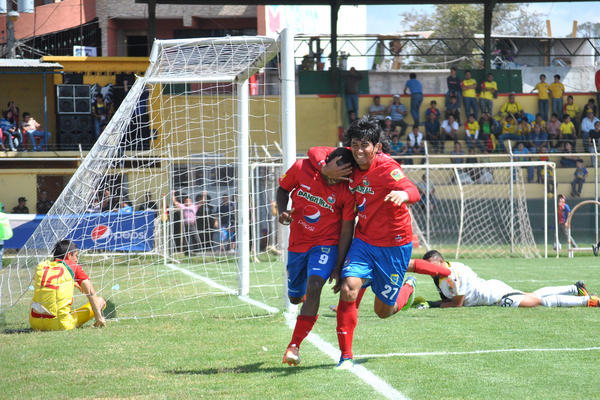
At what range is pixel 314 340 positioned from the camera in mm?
7758

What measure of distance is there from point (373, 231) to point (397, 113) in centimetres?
2119

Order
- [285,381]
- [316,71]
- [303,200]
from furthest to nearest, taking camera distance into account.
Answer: [316,71] < [303,200] < [285,381]

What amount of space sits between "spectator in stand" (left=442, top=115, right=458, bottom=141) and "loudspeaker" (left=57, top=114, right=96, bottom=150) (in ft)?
40.1

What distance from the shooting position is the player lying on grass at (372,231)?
6227 mm

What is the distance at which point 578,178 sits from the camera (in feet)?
→ 79.7

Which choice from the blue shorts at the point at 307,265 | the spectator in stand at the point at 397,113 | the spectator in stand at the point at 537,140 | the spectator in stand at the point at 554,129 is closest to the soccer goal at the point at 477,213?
the spectator in stand at the point at 537,140

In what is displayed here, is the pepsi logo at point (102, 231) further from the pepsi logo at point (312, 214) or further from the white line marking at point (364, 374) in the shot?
the pepsi logo at point (312, 214)

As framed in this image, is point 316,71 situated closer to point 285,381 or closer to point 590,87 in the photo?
point 590,87

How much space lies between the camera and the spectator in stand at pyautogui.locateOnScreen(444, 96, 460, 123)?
2734cm

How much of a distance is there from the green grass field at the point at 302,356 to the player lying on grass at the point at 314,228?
0.60 m

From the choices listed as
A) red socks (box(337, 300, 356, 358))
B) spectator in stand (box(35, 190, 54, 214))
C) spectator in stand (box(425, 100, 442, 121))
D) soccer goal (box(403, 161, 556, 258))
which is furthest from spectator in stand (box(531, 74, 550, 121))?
red socks (box(337, 300, 356, 358))

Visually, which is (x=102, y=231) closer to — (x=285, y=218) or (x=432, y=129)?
(x=285, y=218)

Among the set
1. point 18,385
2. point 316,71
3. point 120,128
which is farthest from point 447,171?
point 18,385

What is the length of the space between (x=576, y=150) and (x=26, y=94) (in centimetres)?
2057
